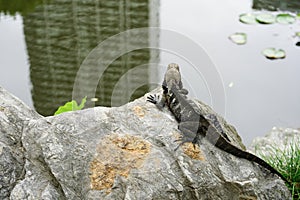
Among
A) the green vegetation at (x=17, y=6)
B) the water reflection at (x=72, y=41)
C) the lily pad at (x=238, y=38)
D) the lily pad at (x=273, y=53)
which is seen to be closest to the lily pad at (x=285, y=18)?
the lily pad at (x=238, y=38)

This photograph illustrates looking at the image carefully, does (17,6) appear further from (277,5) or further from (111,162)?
(111,162)

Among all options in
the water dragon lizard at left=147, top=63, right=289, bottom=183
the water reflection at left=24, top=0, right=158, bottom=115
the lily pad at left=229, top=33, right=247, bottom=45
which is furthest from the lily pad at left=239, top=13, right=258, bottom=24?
the water dragon lizard at left=147, top=63, right=289, bottom=183

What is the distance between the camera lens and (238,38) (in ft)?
31.0

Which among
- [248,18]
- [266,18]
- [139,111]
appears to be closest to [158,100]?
[139,111]

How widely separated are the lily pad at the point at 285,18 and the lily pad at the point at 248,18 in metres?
0.55

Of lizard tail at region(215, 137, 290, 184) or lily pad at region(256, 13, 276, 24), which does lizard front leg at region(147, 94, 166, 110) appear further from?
lily pad at region(256, 13, 276, 24)

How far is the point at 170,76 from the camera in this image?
4.38 metres

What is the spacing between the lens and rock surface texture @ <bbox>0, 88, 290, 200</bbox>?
3.22 m

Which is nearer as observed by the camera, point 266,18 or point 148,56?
point 148,56

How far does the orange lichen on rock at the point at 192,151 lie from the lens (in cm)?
358

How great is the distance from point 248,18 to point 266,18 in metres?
0.43

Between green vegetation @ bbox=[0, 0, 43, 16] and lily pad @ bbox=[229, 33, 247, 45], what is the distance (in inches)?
200

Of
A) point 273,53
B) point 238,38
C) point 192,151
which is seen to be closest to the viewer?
point 192,151

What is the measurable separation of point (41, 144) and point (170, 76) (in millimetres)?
1565
